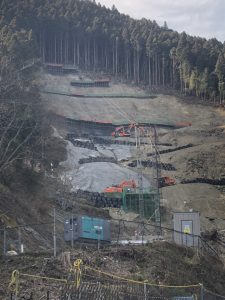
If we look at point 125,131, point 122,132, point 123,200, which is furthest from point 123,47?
point 123,200

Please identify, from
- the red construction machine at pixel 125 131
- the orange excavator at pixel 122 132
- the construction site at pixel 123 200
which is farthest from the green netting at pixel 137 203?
the orange excavator at pixel 122 132

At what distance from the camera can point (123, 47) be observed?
120m

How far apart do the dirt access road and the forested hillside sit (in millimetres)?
7622

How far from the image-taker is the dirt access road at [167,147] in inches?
→ 2208

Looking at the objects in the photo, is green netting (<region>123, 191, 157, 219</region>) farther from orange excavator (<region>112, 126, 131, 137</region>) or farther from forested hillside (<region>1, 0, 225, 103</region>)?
forested hillside (<region>1, 0, 225, 103</region>)

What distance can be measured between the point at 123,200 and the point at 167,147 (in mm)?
25615

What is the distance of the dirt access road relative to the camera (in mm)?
56094

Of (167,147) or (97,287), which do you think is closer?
(97,287)

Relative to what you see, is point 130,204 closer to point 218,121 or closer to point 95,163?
point 95,163

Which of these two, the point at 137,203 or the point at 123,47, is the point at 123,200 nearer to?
the point at 137,203

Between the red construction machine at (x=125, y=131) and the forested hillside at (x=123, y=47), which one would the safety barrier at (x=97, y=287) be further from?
the forested hillside at (x=123, y=47)

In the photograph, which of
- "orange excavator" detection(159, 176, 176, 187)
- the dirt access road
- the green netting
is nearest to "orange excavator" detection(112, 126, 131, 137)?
the dirt access road

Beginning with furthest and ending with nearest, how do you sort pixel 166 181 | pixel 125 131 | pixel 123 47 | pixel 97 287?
1. pixel 123 47
2. pixel 125 131
3. pixel 166 181
4. pixel 97 287

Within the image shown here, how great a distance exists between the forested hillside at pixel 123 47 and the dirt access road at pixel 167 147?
25.0ft
